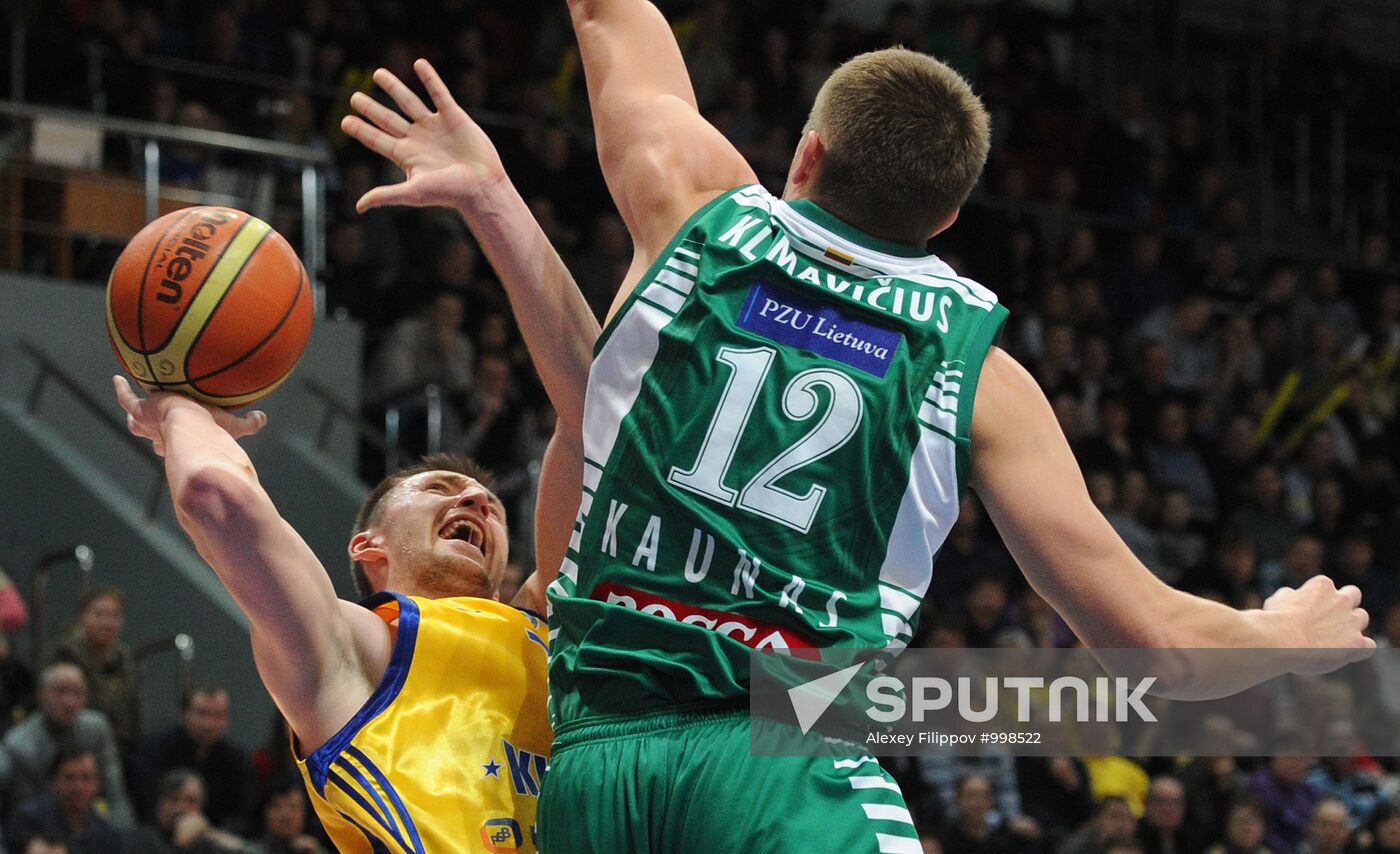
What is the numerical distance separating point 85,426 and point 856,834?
29.3 feet

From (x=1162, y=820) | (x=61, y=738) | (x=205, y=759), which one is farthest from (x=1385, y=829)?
(x=61, y=738)

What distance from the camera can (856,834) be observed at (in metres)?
2.70

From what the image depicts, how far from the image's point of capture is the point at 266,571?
3029 millimetres

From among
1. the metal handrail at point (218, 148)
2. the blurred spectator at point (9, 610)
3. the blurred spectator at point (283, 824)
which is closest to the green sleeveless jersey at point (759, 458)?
the blurred spectator at point (283, 824)

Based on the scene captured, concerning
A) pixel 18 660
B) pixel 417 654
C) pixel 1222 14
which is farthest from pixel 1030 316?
pixel 417 654

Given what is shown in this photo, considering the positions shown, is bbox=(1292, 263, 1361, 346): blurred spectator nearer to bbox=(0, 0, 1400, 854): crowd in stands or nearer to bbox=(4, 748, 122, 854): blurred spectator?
bbox=(0, 0, 1400, 854): crowd in stands

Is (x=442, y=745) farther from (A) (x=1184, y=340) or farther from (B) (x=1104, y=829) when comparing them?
(A) (x=1184, y=340)

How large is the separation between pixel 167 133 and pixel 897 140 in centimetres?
819

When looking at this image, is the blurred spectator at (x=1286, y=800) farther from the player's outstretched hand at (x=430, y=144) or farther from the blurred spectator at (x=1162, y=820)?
the player's outstretched hand at (x=430, y=144)

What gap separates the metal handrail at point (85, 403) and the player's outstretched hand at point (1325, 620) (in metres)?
7.96

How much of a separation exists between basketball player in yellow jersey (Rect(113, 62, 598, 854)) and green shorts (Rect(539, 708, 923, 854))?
618 millimetres

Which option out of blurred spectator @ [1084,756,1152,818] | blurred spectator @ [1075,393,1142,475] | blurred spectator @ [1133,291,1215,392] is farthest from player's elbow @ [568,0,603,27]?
blurred spectator @ [1133,291,1215,392]

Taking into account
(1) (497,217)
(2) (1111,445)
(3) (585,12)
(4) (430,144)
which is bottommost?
(2) (1111,445)

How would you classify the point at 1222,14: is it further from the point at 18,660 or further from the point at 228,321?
the point at 228,321
